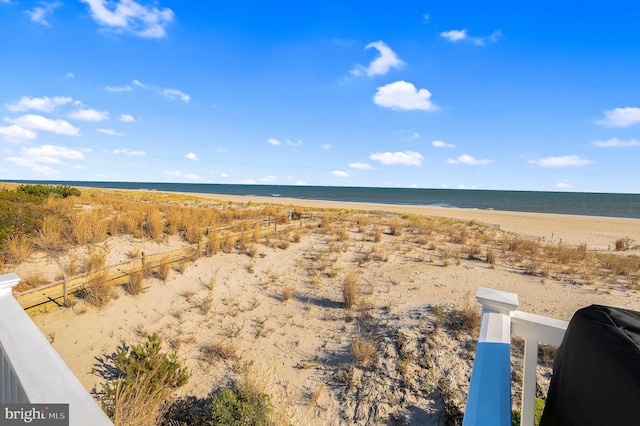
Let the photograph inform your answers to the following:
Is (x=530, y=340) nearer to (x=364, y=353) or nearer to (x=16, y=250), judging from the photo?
(x=364, y=353)

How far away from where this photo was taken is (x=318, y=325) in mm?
6461

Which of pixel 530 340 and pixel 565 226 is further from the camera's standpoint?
pixel 565 226

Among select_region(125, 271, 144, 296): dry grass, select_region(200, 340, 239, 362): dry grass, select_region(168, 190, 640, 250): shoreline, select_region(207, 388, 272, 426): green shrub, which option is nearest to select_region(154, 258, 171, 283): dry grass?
select_region(125, 271, 144, 296): dry grass

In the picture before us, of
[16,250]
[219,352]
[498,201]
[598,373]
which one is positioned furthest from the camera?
[498,201]

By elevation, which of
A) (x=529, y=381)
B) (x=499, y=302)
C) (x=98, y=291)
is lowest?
(x=98, y=291)

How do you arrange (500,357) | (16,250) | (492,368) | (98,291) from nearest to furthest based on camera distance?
(492,368)
(500,357)
(98,291)
(16,250)

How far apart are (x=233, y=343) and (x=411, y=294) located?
4.26 meters

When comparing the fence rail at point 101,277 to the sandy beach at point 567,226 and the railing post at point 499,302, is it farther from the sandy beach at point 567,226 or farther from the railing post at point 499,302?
the sandy beach at point 567,226

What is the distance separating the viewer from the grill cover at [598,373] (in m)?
0.98

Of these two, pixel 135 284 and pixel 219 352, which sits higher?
pixel 135 284

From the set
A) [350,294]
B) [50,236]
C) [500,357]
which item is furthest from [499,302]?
[50,236]

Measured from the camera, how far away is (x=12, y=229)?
9.27 m

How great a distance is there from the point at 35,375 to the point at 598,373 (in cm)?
248

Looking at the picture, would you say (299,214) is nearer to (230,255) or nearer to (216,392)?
(230,255)
